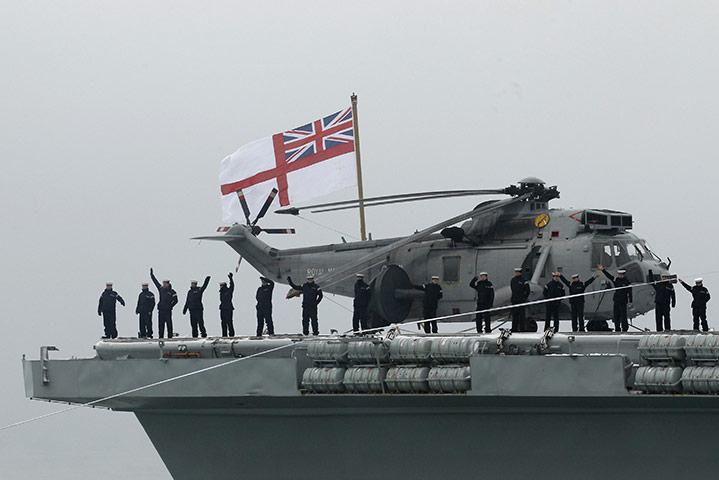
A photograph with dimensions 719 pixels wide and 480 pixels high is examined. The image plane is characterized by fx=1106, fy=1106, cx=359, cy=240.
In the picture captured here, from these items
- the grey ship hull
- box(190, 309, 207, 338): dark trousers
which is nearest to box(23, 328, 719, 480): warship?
the grey ship hull

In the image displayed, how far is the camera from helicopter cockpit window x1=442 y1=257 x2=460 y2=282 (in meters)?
23.1

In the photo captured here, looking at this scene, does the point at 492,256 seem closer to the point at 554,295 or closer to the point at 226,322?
the point at 554,295

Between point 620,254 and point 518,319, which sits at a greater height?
point 620,254

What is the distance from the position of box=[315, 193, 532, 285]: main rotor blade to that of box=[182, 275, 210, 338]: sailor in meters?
2.60

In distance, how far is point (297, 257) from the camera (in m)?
Answer: 25.6

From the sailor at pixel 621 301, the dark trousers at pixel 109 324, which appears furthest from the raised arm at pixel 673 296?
the dark trousers at pixel 109 324

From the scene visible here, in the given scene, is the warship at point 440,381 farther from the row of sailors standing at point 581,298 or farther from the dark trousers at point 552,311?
the dark trousers at point 552,311

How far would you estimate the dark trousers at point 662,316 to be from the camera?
2022cm

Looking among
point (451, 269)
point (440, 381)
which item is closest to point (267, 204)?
point (451, 269)

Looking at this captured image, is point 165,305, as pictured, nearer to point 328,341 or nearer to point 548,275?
point 328,341

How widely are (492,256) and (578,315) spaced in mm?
2597

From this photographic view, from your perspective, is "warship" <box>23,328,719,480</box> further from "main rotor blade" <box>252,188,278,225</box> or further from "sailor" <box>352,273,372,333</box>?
"main rotor blade" <box>252,188,278,225</box>

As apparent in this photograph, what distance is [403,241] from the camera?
23547mm

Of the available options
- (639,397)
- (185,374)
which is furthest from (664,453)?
(185,374)
